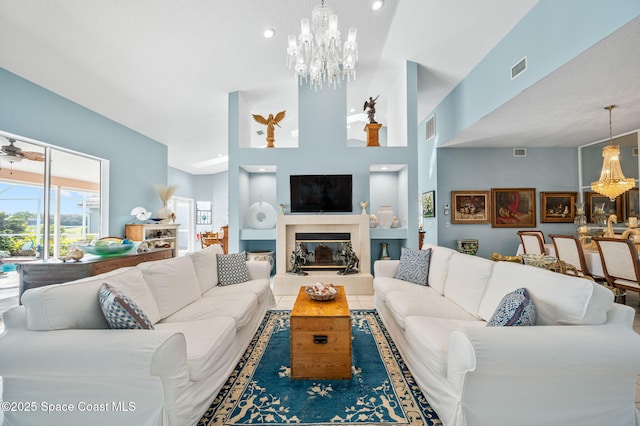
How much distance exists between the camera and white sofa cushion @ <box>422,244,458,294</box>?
2910 millimetres

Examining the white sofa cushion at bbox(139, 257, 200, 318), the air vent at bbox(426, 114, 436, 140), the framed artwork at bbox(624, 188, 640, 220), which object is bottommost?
the white sofa cushion at bbox(139, 257, 200, 318)

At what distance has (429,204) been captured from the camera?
20.8 feet

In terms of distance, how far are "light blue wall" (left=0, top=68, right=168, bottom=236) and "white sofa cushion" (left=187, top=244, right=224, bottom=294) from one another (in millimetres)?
2643

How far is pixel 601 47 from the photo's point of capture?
2344mm

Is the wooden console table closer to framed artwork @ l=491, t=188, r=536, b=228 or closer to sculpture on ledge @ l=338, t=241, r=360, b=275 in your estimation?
sculpture on ledge @ l=338, t=241, r=360, b=275

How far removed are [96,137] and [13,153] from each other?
1.25 meters

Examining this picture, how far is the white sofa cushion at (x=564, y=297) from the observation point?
1.49 m

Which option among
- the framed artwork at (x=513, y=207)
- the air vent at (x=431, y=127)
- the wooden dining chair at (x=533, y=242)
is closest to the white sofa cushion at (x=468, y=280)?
the wooden dining chair at (x=533, y=242)

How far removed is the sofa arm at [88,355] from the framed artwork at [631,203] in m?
7.22

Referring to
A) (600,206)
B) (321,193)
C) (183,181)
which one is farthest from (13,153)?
(600,206)

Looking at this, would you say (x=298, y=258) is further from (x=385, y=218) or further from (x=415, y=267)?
(x=415, y=267)

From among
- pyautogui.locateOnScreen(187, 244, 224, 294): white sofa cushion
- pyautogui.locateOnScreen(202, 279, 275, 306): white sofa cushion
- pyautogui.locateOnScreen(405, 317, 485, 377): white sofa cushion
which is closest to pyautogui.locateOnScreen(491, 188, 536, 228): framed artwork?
pyautogui.locateOnScreen(405, 317, 485, 377): white sofa cushion

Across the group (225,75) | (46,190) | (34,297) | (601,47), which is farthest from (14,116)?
(601,47)

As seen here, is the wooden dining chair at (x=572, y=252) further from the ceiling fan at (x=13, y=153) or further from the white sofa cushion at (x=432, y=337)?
the ceiling fan at (x=13, y=153)
